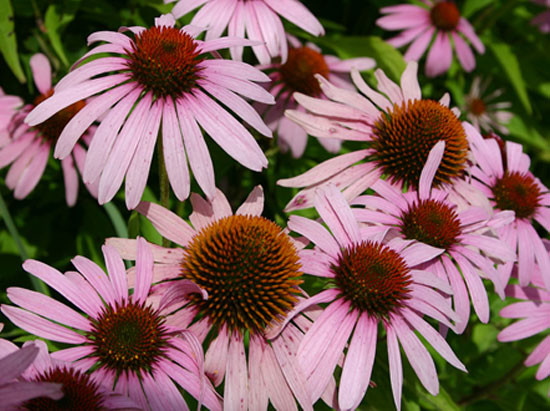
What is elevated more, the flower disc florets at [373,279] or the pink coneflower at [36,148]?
the pink coneflower at [36,148]

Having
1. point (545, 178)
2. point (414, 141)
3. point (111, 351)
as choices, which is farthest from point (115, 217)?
point (545, 178)

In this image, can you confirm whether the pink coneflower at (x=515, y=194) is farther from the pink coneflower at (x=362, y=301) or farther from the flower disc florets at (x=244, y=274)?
the flower disc florets at (x=244, y=274)

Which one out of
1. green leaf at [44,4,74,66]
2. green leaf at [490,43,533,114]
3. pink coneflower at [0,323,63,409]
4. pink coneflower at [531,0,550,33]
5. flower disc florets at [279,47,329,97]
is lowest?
pink coneflower at [0,323,63,409]

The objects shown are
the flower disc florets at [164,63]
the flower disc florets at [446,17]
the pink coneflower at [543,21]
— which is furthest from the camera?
the pink coneflower at [543,21]

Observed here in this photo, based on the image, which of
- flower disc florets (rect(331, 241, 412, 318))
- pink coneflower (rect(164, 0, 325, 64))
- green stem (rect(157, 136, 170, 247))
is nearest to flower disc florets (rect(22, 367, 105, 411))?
green stem (rect(157, 136, 170, 247))

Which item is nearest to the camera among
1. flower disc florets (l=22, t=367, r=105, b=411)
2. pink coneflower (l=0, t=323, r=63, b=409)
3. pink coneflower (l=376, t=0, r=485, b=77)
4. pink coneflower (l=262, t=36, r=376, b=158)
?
pink coneflower (l=0, t=323, r=63, b=409)

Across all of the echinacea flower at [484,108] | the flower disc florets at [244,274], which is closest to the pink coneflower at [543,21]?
the echinacea flower at [484,108]

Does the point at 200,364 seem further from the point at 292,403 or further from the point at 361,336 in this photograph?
the point at 361,336

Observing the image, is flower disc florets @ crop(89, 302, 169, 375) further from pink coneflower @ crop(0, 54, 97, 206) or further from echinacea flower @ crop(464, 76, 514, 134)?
echinacea flower @ crop(464, 76, 514, 134)

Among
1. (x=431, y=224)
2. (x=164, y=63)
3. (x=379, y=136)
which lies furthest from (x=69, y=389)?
(x=379, y=136)
